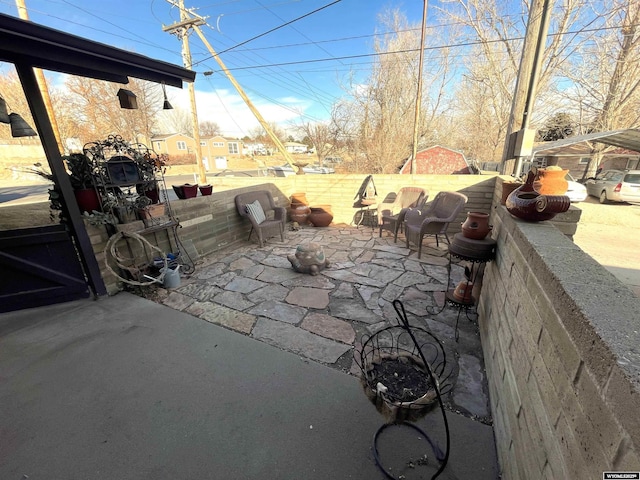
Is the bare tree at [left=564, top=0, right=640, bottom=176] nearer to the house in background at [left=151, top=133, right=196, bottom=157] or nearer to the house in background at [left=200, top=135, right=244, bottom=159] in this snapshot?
the house in background at [left=200, top=135, right=244, bottom=159]

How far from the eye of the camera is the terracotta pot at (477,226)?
2.14m

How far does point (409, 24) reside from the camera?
35.2 feet

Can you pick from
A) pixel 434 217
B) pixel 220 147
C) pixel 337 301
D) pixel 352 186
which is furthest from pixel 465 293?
pixel 220 147

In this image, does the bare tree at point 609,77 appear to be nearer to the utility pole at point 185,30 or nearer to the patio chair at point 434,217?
the patio chair at point 434,217

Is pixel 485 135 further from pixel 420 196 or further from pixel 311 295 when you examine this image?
pixel 311 295

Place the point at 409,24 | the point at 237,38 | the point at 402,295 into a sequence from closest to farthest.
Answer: the point at 402,295, the point at 237,38, the point at 409,24

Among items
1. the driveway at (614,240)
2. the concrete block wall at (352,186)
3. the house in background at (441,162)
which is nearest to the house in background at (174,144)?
the house in background at (441,162)

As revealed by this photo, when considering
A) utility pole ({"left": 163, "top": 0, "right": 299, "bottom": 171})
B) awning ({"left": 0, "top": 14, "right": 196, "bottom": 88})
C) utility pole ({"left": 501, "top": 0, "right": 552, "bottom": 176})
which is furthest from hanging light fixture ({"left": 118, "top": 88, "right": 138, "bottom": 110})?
utility pole ({"left": 163, "top": 0, "right": 299, "bottom": 171})

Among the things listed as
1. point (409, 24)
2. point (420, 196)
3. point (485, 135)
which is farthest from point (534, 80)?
point (485, 135)

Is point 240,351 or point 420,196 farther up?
point 420,196

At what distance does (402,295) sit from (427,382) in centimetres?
163

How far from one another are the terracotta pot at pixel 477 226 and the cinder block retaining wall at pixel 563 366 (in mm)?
470

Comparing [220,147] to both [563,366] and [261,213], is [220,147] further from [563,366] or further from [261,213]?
[563,366]

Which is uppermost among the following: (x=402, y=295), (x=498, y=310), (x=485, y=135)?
(x=485, y=135)
